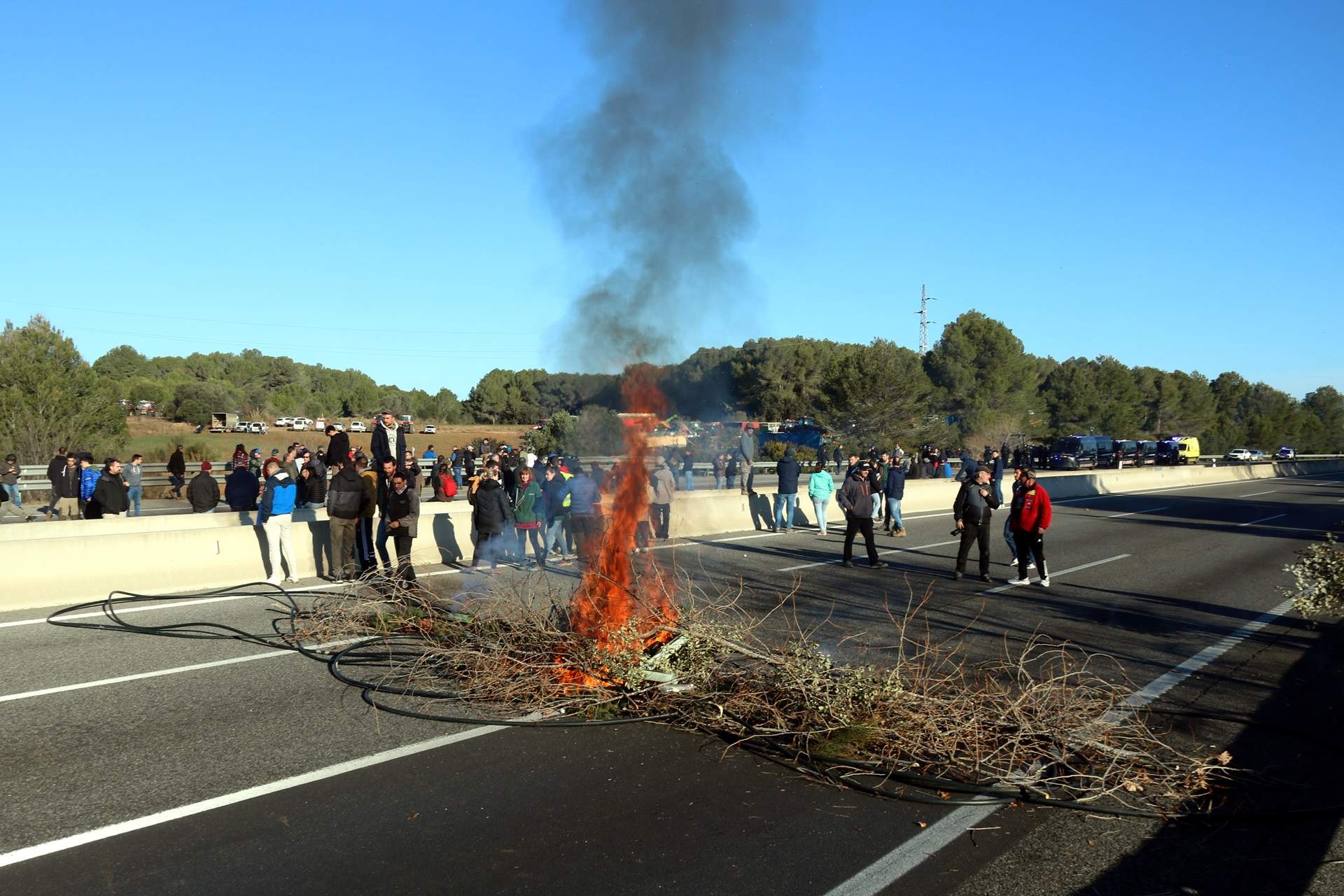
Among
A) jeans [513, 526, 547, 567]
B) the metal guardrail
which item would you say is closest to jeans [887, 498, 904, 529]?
the metal guardrail

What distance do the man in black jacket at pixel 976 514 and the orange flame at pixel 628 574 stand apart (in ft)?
18.0

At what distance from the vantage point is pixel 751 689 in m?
6.49

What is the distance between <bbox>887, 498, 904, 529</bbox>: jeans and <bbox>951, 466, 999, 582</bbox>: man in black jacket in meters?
6.03

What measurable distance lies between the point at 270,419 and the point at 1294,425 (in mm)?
100596

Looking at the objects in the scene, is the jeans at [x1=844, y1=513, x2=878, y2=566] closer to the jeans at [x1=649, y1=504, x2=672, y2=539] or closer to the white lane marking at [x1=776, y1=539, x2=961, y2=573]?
the white lane marking at [x1=776, y1=539, x2=961, y2=573]

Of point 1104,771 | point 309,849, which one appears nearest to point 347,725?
point 309,849

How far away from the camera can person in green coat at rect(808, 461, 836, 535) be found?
19.8m

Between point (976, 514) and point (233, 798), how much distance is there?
10554 millimetres

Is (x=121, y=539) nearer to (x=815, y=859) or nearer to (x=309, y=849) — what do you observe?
(x=309, y=849)

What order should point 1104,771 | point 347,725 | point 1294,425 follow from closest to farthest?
point 1104,771 < point 347,725 < point 1294,425

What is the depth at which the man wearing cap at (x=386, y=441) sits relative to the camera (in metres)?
14.6

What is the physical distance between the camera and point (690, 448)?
34000 millimetres

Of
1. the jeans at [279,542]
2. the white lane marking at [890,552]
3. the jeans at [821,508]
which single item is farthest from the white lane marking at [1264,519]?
the jeans at [279,542]

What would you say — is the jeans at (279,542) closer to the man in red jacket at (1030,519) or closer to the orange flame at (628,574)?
the orange flame at (628,574)
